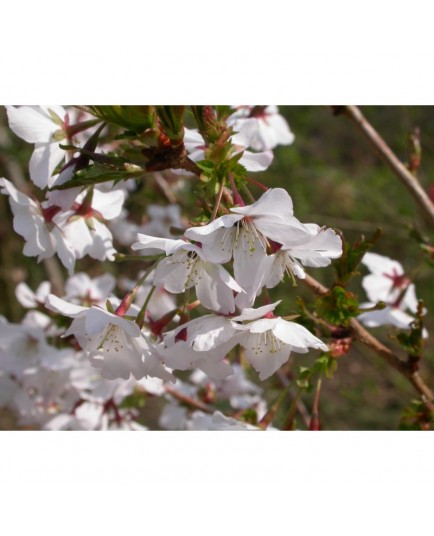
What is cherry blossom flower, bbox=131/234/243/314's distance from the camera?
624 mm

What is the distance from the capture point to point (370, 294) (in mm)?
1181

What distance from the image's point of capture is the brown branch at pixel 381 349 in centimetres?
81

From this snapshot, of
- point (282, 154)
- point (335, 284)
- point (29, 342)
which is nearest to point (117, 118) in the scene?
point (335, 284)

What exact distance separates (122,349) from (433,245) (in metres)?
0.76

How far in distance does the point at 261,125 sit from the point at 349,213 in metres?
2.42

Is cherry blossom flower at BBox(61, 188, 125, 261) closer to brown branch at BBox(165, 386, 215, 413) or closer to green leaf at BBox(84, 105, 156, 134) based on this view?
green leaf at BBox(84, 105, 156, 134)

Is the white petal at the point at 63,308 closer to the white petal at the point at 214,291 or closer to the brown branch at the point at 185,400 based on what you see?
the white petal at the point at 214,291

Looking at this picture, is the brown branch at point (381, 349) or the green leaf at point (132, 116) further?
the brown branch at point (381, 349)

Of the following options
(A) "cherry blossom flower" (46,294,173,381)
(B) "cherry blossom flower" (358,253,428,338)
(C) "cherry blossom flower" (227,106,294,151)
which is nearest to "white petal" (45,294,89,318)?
(A) "cherry blossom flower" (46,294,173,381)

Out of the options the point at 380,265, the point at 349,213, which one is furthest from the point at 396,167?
the point at 349,213

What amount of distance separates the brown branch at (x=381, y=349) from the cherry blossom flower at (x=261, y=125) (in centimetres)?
33

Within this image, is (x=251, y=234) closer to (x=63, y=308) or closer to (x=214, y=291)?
(x=214, y=291)

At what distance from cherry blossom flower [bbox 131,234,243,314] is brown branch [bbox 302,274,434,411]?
16 cm

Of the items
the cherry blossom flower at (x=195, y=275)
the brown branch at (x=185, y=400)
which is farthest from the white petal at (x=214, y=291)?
the brown branch at (x=185, y=400)
